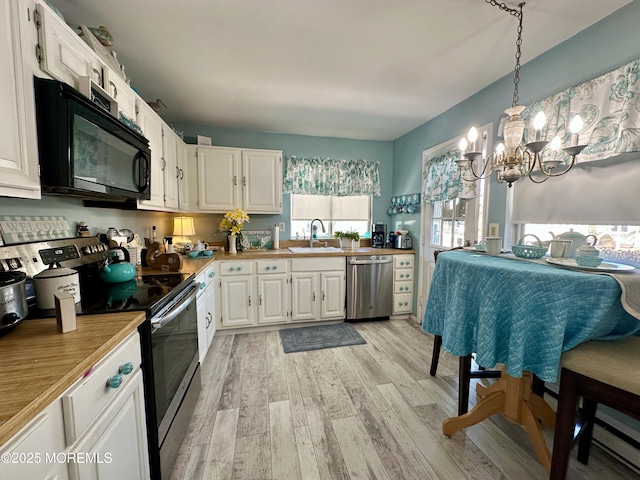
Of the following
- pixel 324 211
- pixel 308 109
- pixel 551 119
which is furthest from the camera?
pixel 324 211

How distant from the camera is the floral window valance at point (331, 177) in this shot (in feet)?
11.9

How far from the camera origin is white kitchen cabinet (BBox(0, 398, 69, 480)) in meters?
0.53

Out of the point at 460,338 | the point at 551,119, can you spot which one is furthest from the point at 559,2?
the point at 460,338

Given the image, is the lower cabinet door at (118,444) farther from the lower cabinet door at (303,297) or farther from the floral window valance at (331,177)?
the floral window valance at (331,177)

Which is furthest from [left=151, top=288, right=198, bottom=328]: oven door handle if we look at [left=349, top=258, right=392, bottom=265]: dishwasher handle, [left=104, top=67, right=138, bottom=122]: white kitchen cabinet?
[left=349, top=258, right=392, bottom=265]: dishwasher handle

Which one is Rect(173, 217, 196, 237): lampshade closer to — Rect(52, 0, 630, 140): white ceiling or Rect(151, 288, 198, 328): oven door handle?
Rect(52, 0, 630, 140): white ceiling

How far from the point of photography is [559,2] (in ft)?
4.76

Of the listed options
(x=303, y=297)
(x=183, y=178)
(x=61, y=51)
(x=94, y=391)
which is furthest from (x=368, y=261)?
(x=61, y=51)

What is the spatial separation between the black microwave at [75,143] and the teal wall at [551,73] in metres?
2.59

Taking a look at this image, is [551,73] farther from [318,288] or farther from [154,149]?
[154,149]

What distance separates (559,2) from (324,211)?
286 cm

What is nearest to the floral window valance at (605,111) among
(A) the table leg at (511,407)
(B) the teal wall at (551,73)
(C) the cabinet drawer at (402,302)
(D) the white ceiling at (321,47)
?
(B) the teal wall at (551,73)

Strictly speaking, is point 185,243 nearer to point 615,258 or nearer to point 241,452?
point 241,452

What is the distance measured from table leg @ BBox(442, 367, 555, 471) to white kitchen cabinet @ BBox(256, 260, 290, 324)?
1930 millimetres
